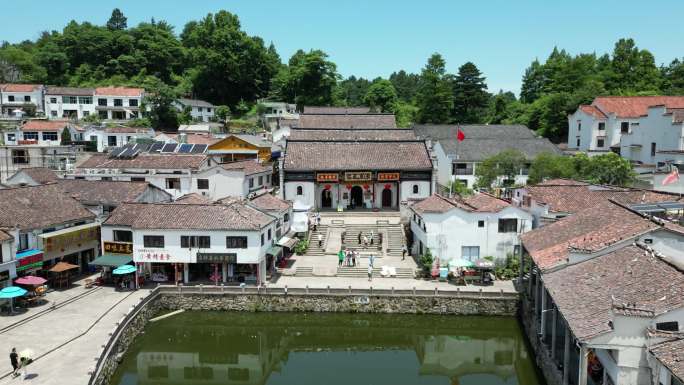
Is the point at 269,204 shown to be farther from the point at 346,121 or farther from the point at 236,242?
the point at 346,121

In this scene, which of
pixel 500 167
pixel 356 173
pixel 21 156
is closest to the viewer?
pixel 356 173

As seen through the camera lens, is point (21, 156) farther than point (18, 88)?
No

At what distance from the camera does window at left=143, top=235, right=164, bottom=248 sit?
27922mm

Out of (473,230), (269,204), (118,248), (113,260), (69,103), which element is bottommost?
(113,260)

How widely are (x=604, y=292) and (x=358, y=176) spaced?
25.2m

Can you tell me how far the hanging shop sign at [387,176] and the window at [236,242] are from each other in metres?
15.4

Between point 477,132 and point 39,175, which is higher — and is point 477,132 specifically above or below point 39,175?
above

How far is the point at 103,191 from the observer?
33.7m

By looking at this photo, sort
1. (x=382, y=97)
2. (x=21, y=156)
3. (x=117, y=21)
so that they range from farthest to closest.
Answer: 1. (x=117, y=21)
2. (x=382, y=97)
3. (x=21, y=156)

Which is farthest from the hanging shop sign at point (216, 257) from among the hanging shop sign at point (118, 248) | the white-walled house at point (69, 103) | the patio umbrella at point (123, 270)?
the white-walled house at point (69, 103)

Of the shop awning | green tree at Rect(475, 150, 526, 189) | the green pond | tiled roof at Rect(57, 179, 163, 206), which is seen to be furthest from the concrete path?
green tree at Rect(475, 150, 526, 189)

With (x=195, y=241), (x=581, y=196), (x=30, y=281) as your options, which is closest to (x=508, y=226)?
A: (x=581, y=196)

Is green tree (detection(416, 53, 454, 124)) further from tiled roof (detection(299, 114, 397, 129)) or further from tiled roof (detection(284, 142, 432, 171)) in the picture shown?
tiled roof (detection(284, 142, 432, 171))

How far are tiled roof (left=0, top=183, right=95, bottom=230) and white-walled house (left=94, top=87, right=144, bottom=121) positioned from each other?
3860cm
